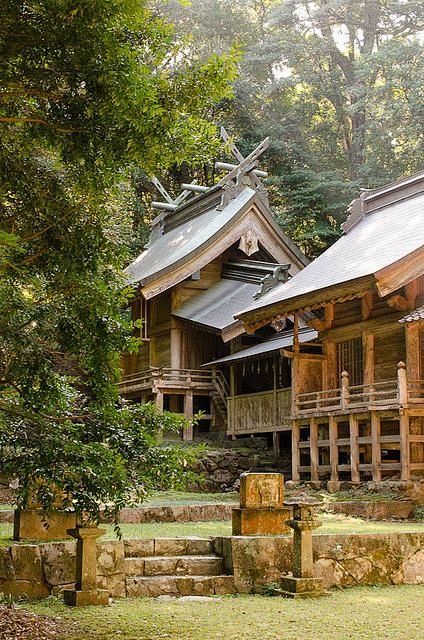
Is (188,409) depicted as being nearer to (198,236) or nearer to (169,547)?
(198,236)

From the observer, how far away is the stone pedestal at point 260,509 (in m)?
11.2

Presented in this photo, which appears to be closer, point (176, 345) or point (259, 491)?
point (259, 491)

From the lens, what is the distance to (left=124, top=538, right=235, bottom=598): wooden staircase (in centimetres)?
1023

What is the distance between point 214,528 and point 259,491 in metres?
2.35

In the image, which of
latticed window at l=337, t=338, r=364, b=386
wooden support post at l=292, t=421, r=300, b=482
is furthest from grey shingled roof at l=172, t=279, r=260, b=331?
wooden support post at l=292, t=421, r=300, b=482

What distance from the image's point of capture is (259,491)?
11.4 metres

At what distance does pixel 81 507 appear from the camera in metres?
7.83

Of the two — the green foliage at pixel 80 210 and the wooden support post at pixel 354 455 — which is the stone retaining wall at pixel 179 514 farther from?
the green foliage at pixel 80 210

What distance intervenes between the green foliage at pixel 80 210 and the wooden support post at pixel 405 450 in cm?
968

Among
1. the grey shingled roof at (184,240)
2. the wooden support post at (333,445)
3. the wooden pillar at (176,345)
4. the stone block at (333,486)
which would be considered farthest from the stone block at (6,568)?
the wooden pillar at (176,345)

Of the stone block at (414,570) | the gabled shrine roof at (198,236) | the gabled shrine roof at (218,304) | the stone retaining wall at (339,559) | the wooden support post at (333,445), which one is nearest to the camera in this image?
the stone retaining wall at (339,559)

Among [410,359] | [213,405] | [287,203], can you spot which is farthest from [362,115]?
[410,359]

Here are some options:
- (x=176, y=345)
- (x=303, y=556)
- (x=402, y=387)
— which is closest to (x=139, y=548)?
(x=303, y=556)

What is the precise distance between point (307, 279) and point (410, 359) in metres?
3.97
